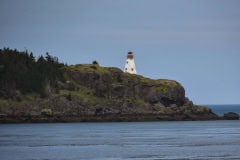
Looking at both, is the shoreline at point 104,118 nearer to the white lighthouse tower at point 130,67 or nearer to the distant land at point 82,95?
the distant land at point 82,95

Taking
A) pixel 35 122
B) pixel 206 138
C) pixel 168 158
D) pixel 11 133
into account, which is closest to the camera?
pixel 168 158

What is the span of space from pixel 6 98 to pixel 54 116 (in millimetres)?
11520

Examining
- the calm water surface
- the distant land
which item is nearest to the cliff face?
the distant land

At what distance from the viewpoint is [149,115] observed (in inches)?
6860

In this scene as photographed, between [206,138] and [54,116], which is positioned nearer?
[206,138]

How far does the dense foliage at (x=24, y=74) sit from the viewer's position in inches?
6678

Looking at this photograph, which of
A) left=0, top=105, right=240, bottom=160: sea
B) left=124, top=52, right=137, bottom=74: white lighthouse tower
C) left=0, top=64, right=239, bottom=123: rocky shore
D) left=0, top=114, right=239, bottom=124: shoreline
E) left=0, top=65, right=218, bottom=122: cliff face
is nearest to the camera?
left=0, top=105, right=240, bottom=160: sea

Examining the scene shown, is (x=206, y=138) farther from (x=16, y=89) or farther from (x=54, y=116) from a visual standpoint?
(x=16, y=89)

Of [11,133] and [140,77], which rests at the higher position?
[140,77]

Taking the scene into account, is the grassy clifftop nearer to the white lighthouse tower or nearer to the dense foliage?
the dense foliage

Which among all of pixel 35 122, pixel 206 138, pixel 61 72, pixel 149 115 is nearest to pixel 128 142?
pixel 206 138

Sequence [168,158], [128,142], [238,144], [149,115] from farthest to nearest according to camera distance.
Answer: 1. [149,115]
2. [128,142]
3. [238,144]
4. [168,158]

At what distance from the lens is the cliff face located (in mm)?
164875

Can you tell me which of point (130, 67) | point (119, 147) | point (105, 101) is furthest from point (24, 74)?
point (119, 147)
